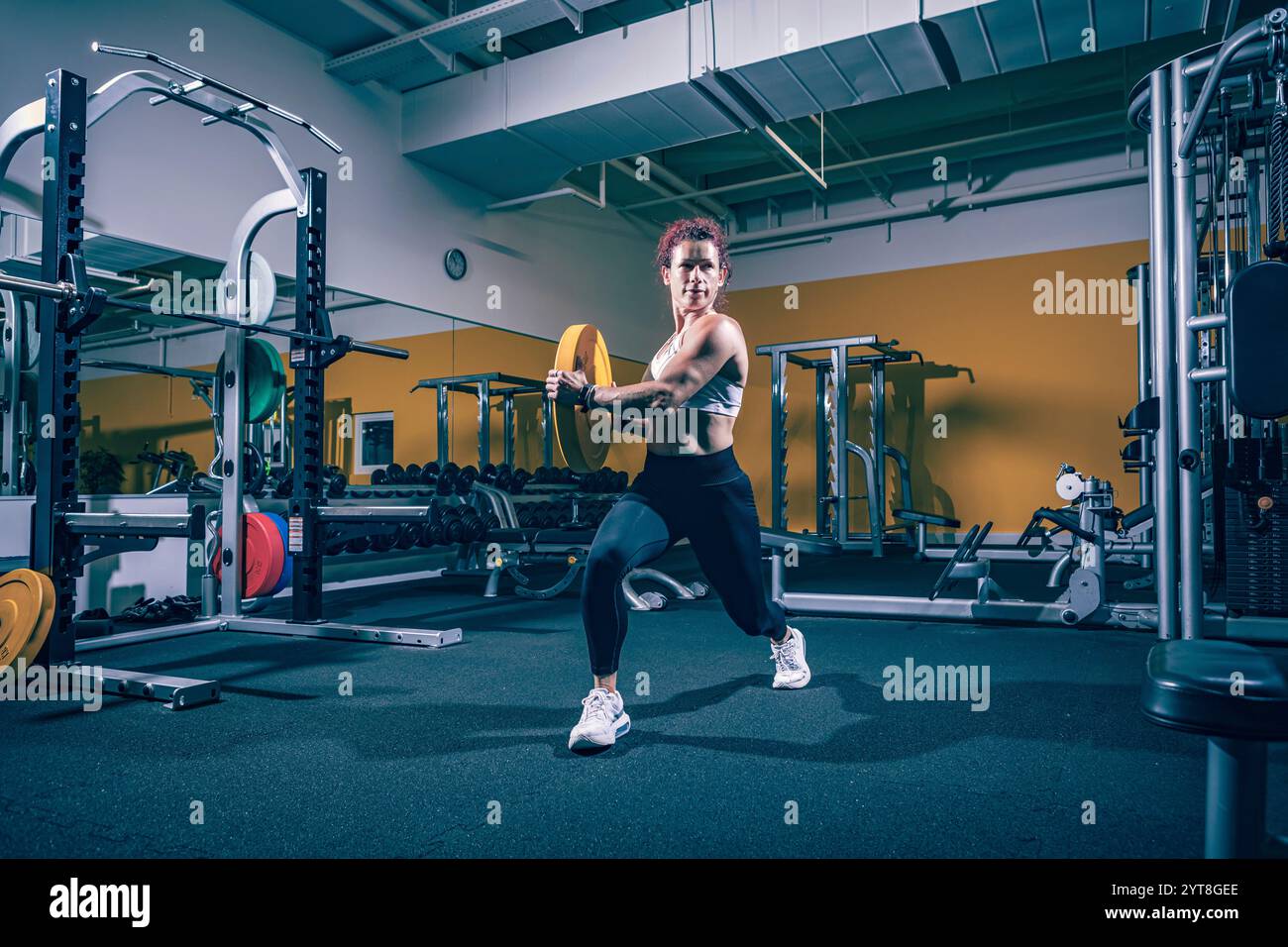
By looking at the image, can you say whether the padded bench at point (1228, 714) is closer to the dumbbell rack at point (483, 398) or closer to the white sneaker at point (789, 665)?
the white sneaker at point (789, 665)

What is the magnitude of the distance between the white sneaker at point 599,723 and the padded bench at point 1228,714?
109cm

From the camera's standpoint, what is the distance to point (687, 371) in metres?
1.84

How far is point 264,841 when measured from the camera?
1.30 metres

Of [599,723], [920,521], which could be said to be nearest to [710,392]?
[599,723]

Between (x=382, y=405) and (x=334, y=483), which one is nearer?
(x=334, y=483)

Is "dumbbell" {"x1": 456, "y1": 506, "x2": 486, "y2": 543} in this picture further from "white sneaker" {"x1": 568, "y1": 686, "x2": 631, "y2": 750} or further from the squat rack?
the squat rack

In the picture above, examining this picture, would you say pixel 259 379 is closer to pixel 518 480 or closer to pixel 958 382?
pixel 518 480

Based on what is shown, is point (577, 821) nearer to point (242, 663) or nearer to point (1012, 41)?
point (242, 663)

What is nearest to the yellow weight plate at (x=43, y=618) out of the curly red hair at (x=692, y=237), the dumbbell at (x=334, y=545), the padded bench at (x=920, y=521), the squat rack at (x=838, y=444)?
the dumbbell at (x=334, y=545)

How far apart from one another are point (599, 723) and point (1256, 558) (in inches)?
95.5

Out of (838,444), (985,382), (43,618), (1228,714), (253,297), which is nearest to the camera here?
(1228,714)
